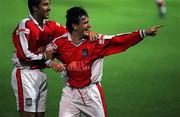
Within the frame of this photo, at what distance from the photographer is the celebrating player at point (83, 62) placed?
6.99m

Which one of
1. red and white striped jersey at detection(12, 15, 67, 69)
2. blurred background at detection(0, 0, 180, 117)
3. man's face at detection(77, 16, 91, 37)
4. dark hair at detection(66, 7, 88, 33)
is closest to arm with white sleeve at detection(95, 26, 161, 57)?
man's face at detection(77, 16, 91, 37)

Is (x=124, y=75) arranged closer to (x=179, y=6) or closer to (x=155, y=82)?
(x=155, y=82)

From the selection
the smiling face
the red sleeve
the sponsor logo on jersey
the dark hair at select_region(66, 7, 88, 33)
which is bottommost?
the sponsor logo on jersey

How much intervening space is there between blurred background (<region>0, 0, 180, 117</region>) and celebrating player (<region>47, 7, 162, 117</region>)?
2.08 meters

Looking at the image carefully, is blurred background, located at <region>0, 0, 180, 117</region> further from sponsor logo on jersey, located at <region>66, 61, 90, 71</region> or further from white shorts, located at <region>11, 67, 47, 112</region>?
sponsor logo on jersey, located at <region>66, 61, 90, 71</region>

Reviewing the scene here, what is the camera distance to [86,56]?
7035mm

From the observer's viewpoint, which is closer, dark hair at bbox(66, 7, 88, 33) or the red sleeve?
the red sleeve

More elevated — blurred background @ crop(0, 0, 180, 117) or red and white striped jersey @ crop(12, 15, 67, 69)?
red and white striped jersey @ crop(12, 15, 67, 69)

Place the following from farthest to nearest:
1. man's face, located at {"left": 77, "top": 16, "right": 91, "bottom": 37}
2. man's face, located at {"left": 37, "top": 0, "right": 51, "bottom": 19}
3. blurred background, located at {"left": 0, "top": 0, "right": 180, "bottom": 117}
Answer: blurred background, located at {"left": 0, "top": 0, "right": 180, "bottom": 117} → man's face, located at {"left": 37, "top": 0, "right": 51, "bottom": 19} → man's face, located at {"left": 77, "top": 16, "right": 91, "bottom": 37}

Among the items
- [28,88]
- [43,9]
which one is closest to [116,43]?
[43,9]

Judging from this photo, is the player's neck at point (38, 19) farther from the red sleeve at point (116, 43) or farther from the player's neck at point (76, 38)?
the red sleeve at point (116, 43)

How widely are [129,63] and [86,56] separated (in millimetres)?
5084

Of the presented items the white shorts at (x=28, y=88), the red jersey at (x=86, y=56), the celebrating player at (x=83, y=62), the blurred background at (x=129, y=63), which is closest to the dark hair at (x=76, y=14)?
the celebrating player at (x=83, y=62)

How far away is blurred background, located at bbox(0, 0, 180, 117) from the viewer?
956 centimetres
